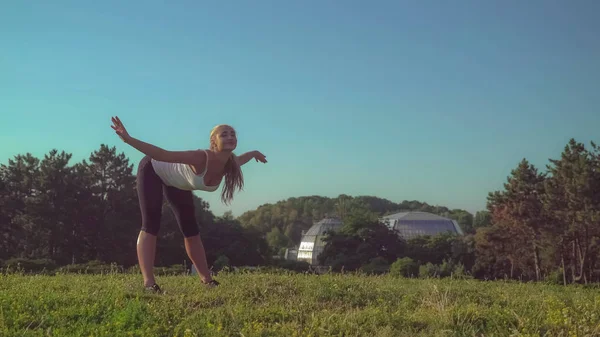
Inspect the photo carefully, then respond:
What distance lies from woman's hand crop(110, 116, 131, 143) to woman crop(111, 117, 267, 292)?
0.42 m

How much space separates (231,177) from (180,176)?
61cm

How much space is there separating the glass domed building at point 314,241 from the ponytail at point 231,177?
293 ft

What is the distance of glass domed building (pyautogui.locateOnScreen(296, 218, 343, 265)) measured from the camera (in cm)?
9756

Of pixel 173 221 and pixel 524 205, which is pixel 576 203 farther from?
pixel 173 221

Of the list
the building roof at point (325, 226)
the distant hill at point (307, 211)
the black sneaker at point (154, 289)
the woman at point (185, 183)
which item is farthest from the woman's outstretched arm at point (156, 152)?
the distant hill at point (307, 211)

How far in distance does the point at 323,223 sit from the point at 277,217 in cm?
3439

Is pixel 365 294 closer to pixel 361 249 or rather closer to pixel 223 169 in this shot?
pixel 223 169

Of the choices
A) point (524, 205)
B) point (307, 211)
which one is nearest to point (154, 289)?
point (524, 205)

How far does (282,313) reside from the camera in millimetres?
5219

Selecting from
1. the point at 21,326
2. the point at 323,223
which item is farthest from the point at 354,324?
the point at 323,223

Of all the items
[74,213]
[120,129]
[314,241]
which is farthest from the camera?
[314,241]

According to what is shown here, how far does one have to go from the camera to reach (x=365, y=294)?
20.7 feet

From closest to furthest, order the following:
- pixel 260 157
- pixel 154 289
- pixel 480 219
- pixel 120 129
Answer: pixel 120 129, pixel 154 289, pixel 260 157, pixel 480 219

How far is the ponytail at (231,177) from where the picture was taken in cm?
709
